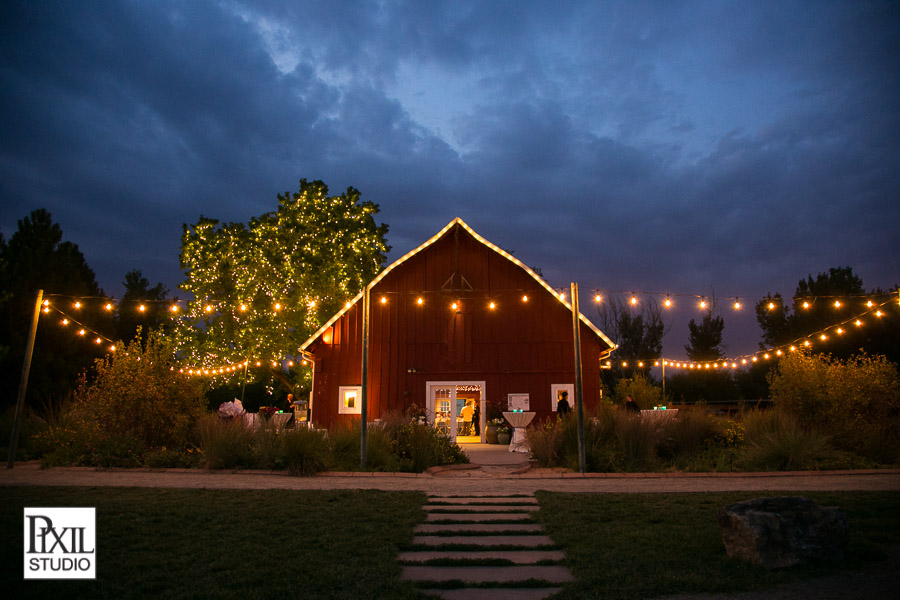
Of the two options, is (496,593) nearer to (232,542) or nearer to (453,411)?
(232,542)

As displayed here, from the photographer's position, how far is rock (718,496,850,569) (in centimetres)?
456

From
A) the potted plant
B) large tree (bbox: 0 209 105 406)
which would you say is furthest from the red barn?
large tree (bbox: 0 209 105 406)

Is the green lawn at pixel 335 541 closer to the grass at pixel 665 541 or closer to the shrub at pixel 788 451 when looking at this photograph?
the grass at pixel 665 541

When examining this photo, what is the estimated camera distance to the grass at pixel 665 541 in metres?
4.18

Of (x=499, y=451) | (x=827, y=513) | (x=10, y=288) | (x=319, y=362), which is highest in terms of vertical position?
(x=10, y=288)

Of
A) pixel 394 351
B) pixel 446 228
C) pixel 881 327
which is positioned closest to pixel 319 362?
pixel 394 351

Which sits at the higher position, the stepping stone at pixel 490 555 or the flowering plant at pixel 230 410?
the flowering plant at pixel 230 410

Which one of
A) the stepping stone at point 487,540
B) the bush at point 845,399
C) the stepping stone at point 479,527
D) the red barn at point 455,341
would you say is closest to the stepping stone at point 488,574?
the stepping stone at point 487,540

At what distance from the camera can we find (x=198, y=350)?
81.8 ft

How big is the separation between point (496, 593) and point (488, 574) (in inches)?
18.0

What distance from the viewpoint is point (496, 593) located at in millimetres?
4102

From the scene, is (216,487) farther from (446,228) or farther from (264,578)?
(446,228)

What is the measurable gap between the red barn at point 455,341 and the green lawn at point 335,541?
11.5 meters

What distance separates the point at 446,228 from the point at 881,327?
92.5 ft
